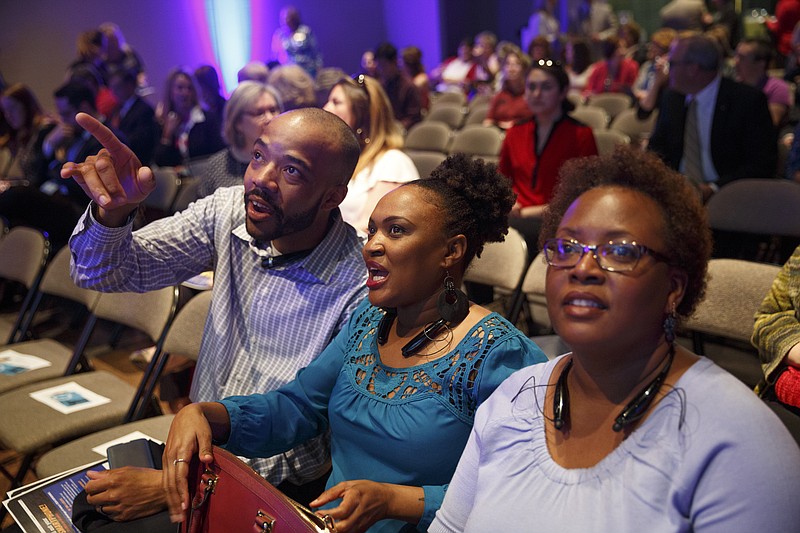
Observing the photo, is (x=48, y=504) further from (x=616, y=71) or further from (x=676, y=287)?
(x=616, y=71)

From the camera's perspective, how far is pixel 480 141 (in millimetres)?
6320

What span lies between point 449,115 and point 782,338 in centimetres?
698

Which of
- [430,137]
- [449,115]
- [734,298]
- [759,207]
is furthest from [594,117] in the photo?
[734,298]

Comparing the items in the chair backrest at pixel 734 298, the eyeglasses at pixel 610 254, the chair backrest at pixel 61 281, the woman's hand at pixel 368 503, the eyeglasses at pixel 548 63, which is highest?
the eyeglasses at pixel 610 254

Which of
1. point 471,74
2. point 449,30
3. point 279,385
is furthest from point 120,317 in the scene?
point 449,30

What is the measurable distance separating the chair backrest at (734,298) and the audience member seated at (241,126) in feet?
8.13

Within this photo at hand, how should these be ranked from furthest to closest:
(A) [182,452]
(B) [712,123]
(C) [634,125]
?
(C) [634,125]
(B) [712,123]
(A) [182,452]

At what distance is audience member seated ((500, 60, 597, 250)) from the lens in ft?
13.7

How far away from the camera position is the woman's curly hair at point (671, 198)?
3.86 feet

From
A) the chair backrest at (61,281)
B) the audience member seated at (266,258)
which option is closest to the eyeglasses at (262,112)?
the chair backrest at (61,281)

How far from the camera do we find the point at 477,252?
1.81 metres

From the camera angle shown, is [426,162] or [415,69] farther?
[415,69]

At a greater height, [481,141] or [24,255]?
[24,255]

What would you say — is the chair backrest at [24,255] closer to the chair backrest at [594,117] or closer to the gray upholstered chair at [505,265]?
the gray upholstered chair at [505,265]
